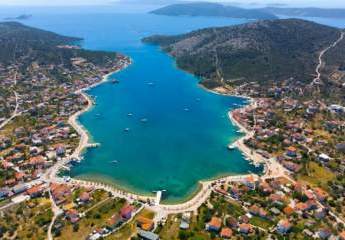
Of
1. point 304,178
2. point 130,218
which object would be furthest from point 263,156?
point 130,218

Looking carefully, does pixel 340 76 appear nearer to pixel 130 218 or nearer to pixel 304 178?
pixel 304 178

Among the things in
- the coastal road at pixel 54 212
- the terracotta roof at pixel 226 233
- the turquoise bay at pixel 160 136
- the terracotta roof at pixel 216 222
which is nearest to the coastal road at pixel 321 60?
the turquoise bay at pixel 160 136

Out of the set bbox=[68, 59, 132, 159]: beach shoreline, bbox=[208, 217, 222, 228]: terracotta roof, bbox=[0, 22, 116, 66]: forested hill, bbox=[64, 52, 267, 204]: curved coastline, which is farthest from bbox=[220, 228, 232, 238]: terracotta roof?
bbox=[0, 22, 116, 66]: forested hill

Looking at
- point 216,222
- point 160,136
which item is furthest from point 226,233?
point 160,136

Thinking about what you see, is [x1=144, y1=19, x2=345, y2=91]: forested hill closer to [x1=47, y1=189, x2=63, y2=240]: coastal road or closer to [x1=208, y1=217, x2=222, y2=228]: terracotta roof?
[x1=208, y1=217, x2=222, y2=228]: terracotta roof

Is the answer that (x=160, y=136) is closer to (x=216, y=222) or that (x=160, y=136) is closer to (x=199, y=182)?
(x=199, y=182)

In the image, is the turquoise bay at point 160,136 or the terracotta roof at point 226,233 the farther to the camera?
the turquoise bay at point 160,136

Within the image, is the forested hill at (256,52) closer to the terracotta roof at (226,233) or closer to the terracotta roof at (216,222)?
the terracotta roof at (216,222)

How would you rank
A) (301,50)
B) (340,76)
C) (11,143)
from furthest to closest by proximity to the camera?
(301,50)
(340,76)
(11,143)
